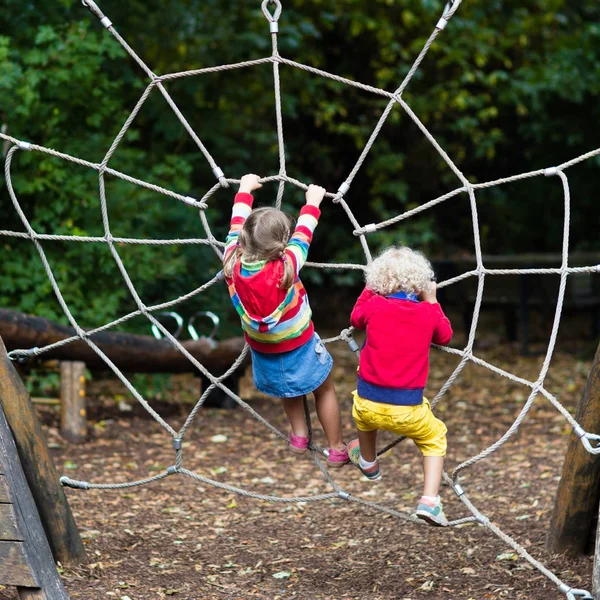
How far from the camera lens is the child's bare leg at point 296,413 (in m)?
3.11

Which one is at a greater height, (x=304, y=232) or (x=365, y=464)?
(x=304, y=232)

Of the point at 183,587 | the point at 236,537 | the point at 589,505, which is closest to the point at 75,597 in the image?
the point at 183,587

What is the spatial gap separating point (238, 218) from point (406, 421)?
806 millimetres

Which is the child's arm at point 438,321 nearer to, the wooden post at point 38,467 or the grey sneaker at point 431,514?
the grey sneaker at point 431,514

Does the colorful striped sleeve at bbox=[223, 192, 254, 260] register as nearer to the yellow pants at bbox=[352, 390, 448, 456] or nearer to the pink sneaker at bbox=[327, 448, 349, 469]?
the yellow pants at bbox=[352, 390, 448, 456]

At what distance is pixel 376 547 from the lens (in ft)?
11.6

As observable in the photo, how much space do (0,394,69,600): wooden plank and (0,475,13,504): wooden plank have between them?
12 mm

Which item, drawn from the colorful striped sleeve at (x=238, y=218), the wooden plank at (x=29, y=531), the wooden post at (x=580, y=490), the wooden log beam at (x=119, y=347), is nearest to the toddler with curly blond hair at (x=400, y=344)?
the colorful striped sleeve at (x=238, y=218)

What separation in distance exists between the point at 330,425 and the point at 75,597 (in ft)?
3.14

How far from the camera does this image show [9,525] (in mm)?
2691

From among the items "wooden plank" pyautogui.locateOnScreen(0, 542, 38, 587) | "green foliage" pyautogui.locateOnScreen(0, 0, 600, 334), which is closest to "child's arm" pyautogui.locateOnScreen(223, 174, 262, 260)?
"wooden plank" pyautogui.locateOnScreen(0, 542, 38, 587)

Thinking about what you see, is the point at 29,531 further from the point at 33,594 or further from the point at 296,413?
the point at 296,413

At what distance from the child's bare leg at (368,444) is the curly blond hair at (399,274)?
47 centimetres

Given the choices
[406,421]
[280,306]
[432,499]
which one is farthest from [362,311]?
[432,499]
